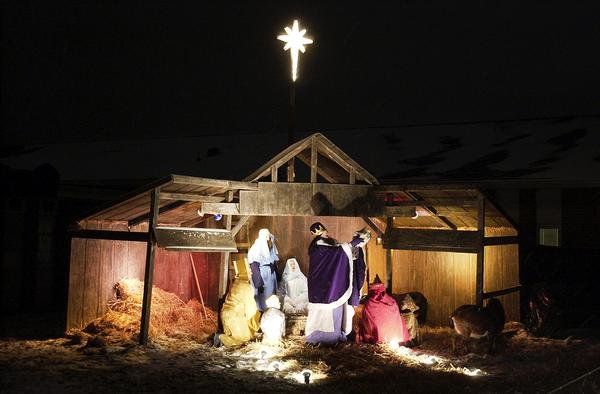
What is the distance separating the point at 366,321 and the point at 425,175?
6.36 metres

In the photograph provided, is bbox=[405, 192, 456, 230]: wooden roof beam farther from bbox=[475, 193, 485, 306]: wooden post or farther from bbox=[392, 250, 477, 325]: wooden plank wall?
bbox=[475, 193, 485, 306]: wooden post

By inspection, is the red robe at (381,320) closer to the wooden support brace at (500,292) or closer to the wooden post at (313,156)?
the wooden support brace at (500,292)

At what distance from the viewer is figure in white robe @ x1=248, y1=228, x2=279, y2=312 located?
1233cm

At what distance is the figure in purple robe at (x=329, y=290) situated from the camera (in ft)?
37.8

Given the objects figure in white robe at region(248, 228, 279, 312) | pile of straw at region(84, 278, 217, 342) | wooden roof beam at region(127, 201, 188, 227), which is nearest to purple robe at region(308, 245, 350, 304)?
figure in white robe at region(248, 228, 279, 312)

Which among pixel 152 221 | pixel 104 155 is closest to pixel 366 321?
pixel 152 221

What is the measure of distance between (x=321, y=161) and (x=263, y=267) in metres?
2.52

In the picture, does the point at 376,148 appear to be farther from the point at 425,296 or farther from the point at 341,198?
the point at 341,198

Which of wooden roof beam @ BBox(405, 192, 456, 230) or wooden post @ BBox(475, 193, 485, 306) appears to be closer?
wooden post @ BBox(475, 193, 485, 306)

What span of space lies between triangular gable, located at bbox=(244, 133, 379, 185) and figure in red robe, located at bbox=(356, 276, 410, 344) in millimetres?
2195

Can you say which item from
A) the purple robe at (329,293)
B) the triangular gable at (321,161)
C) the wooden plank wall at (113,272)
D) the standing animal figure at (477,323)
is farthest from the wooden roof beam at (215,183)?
the standing animal figure at (477,323)

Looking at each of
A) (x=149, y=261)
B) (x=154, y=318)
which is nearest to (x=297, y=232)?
(x=154, y=318)

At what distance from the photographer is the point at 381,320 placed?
1158cm

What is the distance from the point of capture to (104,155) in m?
24.3
